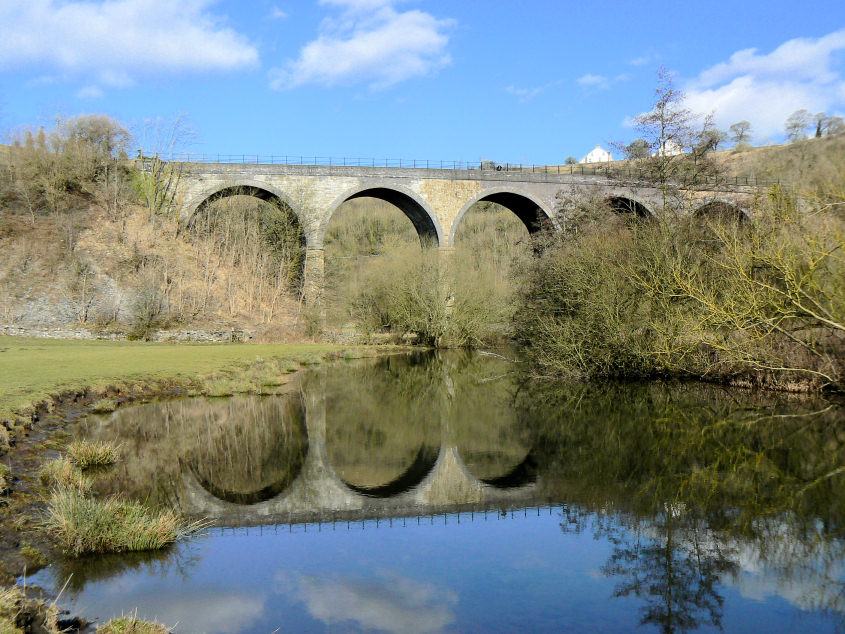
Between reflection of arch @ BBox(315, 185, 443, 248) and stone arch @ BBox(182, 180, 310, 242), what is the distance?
1673 mm

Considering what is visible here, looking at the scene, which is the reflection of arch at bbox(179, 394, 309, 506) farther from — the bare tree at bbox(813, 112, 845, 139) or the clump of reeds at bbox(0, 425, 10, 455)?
the bare tree at bbox(813, 112, 845, 139)

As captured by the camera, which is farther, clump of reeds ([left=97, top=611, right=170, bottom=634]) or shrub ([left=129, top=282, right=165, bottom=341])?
shrub ([left=129, top=282, right=165, bottom=341])

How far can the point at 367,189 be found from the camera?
36812 millimetres

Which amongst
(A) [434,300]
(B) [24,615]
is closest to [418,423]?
(B) [24,615]

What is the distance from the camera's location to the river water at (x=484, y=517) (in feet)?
18.2

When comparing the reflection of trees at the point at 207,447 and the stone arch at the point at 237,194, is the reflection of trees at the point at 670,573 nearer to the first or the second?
the reflection of trees at the point at 207,447

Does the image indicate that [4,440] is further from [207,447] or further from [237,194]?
[237,194]

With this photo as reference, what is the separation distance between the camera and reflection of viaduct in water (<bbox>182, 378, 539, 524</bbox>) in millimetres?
8234

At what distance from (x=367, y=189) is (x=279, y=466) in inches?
1098

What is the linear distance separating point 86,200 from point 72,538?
3408cm

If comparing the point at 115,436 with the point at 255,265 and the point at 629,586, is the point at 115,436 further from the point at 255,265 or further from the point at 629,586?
the point at 255,265

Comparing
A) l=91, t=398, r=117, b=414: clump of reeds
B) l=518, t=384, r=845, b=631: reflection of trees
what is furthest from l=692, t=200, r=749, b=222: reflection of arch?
l=91, t=398, r=117, b=414: clump of reeds

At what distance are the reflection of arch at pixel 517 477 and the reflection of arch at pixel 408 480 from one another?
37.6 inches

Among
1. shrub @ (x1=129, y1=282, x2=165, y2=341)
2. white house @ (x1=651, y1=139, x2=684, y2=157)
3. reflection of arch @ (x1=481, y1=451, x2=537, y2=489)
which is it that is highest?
white house @ (x1=651, y1=139, x2=684, y2=157)
